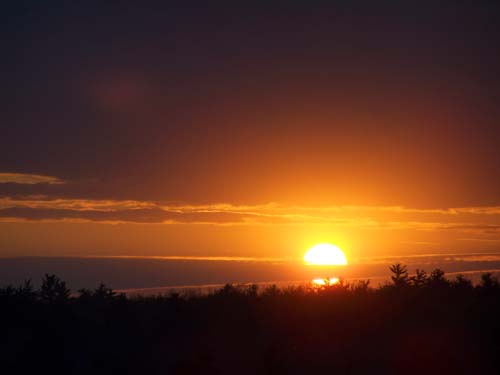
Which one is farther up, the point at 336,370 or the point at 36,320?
the point at 36,320

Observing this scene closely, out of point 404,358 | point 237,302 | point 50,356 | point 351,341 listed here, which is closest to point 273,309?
point 237,302

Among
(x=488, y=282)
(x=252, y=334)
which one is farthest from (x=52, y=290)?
(x=488, y=282)

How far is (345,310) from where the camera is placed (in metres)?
19.1

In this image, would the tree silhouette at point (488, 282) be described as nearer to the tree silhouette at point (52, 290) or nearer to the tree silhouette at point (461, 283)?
the tree silhouette at point (461, 283)

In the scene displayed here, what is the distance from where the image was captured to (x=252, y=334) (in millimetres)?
17828

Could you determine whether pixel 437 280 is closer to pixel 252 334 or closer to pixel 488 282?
pixel 488 282

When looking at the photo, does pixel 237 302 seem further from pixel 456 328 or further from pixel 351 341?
pixel 456 328

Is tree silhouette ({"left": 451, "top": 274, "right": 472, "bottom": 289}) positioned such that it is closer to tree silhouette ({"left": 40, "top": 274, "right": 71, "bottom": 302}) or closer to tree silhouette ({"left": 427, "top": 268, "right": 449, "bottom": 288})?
tree silhouette ({"left": 427, "top": 268, "right": 449, "bottom": 288})

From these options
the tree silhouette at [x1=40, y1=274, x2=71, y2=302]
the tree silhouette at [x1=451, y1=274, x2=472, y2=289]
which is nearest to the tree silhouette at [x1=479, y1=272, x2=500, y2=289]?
the tree silhouette at [x1=451, y1=274, x2=472, y2=289]

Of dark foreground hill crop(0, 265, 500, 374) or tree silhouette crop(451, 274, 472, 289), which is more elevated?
tree silhouette crop(451, 274, 472, 289)

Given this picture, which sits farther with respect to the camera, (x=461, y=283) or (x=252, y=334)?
(x=461, y=283)

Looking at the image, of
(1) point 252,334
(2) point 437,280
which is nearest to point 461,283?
(2) point 437,280

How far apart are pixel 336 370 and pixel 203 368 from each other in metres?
3.55

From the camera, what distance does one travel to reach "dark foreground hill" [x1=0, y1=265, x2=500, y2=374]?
16.6 meters
